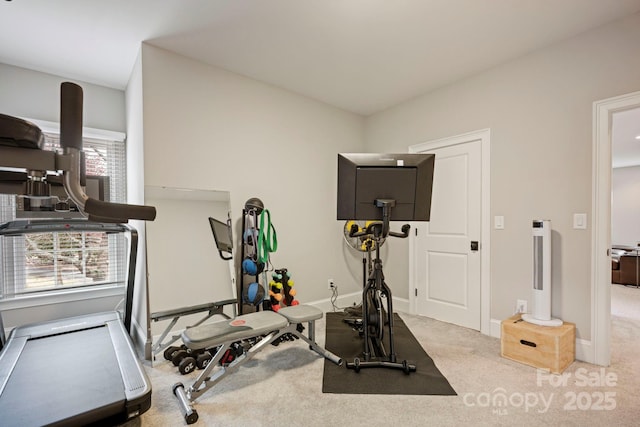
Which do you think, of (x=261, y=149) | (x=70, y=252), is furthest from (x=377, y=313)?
(x=70, y=252)

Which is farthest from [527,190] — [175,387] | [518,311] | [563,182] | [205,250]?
[175,387]

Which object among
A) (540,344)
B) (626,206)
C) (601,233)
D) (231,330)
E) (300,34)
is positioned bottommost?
(540,344)

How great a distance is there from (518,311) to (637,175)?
7.60m

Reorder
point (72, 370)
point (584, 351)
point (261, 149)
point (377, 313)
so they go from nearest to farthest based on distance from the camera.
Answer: point (72, 370)
point (584, 351)
point (377, 313)
point (261, 149)

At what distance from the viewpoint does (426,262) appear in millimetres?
3639

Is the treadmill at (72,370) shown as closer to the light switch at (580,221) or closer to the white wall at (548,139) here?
the white wall at (548,139)

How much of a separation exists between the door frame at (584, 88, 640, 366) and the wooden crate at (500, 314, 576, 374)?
163 mm

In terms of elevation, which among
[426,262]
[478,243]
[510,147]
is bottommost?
[426,262]

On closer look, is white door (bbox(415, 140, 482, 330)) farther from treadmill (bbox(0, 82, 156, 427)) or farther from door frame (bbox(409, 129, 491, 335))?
treadmill (bbox(0, 82, 156, 427))

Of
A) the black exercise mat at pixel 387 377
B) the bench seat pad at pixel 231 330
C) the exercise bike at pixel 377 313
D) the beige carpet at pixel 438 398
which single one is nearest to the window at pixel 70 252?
the beige carpet at pixel 438 398

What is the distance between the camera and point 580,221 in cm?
246

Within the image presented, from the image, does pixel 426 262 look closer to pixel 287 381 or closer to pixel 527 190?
pixel 527 190

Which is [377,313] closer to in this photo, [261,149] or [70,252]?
[261,149]

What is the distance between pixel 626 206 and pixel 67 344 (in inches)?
424
